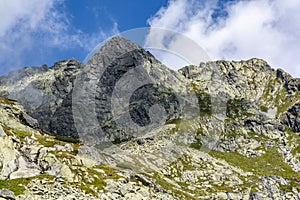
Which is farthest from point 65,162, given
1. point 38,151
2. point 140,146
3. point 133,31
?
point 140,146

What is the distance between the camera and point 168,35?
250 feet

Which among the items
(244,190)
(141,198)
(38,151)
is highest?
(244,190)

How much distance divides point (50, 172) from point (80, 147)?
85.5 ft

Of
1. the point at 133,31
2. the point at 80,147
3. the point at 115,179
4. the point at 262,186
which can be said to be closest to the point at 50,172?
the point at 115,179

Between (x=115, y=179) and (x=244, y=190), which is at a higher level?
(x=244, y=190)

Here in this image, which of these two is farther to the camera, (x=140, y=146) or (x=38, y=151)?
(x=140, y=146)

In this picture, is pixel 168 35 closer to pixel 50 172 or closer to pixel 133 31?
pixel 133 31

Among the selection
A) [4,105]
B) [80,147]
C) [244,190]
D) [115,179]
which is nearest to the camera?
[115,179]

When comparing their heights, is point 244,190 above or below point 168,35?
below

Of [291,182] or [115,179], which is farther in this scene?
[291,182]

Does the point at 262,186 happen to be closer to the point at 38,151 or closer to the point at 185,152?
the point at 185,152

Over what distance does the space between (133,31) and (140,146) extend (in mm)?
124822

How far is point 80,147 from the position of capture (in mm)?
89438

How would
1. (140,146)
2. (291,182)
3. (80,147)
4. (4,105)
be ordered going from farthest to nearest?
(140,146), (291,182), (4,105), (80,147)
